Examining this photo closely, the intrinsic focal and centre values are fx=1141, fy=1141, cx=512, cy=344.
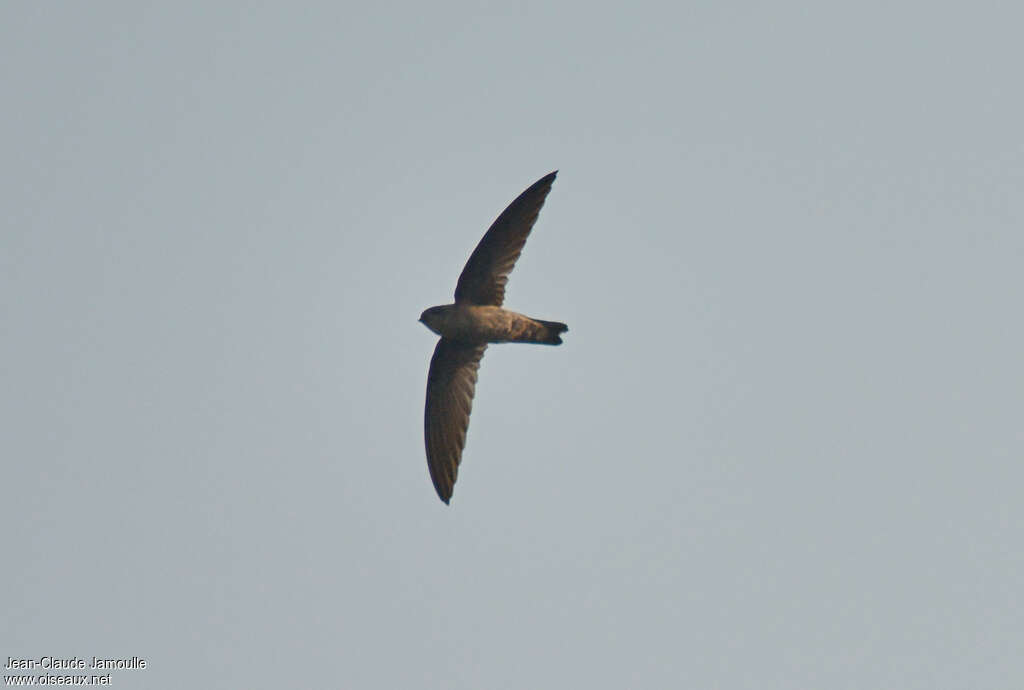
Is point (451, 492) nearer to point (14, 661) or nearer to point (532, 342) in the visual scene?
point (532, 342)

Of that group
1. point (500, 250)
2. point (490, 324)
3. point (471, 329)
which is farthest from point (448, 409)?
point (500, 250)

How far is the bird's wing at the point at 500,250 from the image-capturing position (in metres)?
14.6

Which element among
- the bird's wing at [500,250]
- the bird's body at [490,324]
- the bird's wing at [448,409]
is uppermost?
the bird's wing at [500,250]

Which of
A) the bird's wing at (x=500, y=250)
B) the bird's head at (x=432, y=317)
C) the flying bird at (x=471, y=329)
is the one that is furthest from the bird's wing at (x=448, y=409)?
the bird's wing at (x=500, y=250)

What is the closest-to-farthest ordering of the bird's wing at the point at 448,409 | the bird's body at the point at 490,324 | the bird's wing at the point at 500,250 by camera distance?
the bird's body at the point at 490,324
the bird's wing at the point at 500,250
the bird's wing at the point at 448,409

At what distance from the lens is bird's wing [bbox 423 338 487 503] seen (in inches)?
593

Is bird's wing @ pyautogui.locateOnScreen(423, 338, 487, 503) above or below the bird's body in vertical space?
below

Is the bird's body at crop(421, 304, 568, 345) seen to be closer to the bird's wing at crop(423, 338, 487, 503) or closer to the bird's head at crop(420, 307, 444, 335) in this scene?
the bird's head at crop(420, 307, 444, 335)

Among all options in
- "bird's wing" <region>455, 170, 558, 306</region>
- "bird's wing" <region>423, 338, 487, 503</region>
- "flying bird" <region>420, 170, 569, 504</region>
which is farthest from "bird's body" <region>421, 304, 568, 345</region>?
"bird's wing" <region>423, 338, 487, 503</region>

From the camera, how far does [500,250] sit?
1462cm

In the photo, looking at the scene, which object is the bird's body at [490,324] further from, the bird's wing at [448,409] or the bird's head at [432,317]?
the bird's wing at [448,409]

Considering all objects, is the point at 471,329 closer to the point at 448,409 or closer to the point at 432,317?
the point at 432,317

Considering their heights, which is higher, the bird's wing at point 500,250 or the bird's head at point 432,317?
the bird's wing at point 500,250

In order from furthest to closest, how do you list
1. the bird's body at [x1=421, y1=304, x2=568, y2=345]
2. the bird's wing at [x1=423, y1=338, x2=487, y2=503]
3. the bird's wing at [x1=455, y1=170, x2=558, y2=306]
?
the bird's wing at [x1=423, y1=338, x2=487, y2=503] → the bird's wing at [x1=455, y1=170, x2=558, y2=306] → the bird's body at [x1=421, y1=304, x2=568, y2=345]
